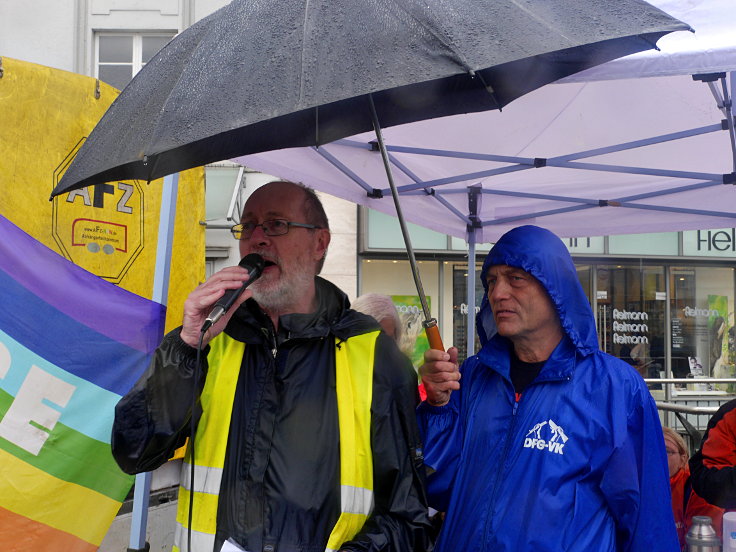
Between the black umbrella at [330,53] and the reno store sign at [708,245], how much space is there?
12.5 metres

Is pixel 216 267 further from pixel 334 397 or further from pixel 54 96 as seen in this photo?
pixel 334 397

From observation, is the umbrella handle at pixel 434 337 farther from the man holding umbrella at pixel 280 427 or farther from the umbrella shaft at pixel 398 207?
the man holding umbrella at pixel 280 427

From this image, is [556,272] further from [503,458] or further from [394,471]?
[394,471]

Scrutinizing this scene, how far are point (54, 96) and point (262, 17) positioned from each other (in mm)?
1798

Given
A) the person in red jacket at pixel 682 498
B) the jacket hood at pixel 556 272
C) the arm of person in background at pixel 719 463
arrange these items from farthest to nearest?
the person in red jacket at pixel 682 498
the arm of person in background at pixel 719 463
the jacket hood at pixel 556 272

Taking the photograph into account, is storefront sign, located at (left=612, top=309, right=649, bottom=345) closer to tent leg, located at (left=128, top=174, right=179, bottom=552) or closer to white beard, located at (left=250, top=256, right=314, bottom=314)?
tent leg, located at (left=128, top=174, right=179, bottom=552)

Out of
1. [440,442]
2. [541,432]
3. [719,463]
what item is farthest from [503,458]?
[719,463]

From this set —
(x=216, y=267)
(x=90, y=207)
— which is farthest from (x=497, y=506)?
(x=216, y=267)

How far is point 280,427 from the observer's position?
2449 millimetres

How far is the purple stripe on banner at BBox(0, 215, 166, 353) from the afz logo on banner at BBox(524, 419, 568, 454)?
1.99 metres

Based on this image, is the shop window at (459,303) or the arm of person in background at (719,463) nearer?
the arm of person in background at (719,463)

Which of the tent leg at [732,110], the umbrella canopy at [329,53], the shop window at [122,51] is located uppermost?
the shop window at [122,51]

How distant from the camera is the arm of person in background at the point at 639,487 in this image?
2.33 metres

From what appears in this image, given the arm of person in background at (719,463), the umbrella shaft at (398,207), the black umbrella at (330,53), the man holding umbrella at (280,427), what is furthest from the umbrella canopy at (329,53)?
the arm of person in background at (719,463)
